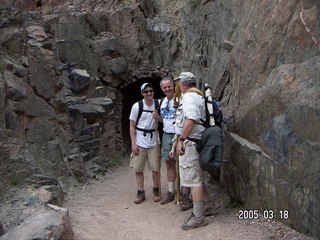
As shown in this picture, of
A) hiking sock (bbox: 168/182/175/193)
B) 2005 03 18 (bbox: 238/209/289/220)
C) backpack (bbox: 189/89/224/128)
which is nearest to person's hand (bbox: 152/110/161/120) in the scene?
hiking sock (bbox: 168/182/175/193)

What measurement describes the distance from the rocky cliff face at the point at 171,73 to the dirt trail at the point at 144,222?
0.27 meters

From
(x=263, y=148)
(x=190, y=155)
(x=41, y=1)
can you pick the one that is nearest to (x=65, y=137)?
→ (x=190, y=155)

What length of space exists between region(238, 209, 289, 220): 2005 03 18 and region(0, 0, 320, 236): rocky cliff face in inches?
1.8

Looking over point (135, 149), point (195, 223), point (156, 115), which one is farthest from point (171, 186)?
point (195, 223)

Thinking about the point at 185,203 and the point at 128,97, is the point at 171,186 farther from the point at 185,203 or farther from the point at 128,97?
the point at 128,97

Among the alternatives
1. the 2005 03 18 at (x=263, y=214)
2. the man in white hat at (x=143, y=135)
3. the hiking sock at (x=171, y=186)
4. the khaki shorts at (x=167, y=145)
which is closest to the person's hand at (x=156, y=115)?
the man in white hat at (x=143, y=135)

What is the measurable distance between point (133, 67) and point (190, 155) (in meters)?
8.43

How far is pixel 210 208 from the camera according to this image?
16.6ft

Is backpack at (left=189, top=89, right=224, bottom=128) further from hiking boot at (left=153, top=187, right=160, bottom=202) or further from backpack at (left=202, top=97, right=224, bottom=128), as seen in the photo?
hiking boot at (left=153, top=187, right=160, bottom=202)

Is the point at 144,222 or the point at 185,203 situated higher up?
the point at 185,203

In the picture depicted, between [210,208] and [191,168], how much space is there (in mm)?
776

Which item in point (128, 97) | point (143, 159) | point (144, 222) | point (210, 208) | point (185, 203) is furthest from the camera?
point (128, 97)

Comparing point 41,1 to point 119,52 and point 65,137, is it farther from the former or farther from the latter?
point 65,137

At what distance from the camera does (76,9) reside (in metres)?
13.4
